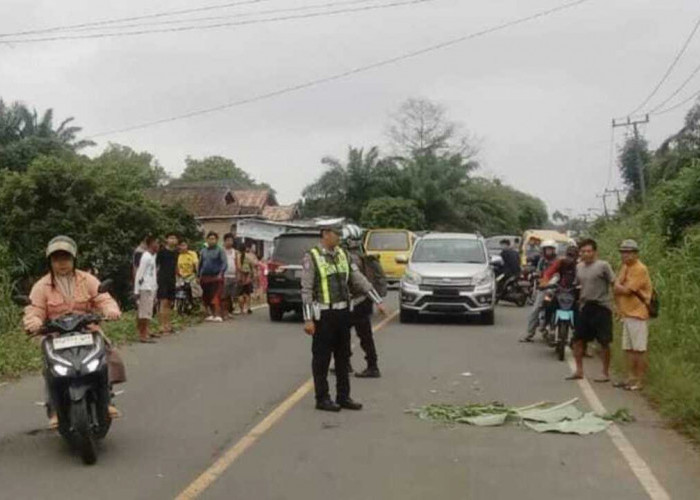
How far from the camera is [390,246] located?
32.7 meters

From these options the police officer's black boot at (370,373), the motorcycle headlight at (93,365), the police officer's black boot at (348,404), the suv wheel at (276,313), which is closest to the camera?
the motorcycle headlight at (93,365)

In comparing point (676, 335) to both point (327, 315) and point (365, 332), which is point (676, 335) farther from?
point (327, 315)

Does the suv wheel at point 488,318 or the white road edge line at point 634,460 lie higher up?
the suv wheel at point 488,318

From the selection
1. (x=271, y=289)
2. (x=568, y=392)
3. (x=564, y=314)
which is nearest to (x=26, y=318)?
(x=568, y=392)

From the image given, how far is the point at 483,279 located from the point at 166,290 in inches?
236

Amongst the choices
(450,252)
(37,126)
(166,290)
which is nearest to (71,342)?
(166,290)

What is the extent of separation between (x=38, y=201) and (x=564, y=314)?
18003mm

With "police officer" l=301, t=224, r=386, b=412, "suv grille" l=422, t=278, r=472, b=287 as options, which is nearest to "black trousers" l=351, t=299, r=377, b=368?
"police officer" l=301, t=224, r=386, b=412

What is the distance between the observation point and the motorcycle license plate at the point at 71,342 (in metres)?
7.27

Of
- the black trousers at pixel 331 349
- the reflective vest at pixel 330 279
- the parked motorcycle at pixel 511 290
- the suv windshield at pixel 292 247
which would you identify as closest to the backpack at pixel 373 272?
the reflective vest at pixel 330 279

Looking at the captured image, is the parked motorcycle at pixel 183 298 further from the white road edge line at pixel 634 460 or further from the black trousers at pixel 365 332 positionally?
the white road edge line at pixel 634 460

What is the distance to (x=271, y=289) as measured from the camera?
747 inches

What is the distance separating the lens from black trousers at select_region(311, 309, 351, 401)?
9.42 metres

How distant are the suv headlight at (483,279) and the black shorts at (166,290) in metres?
5.69
